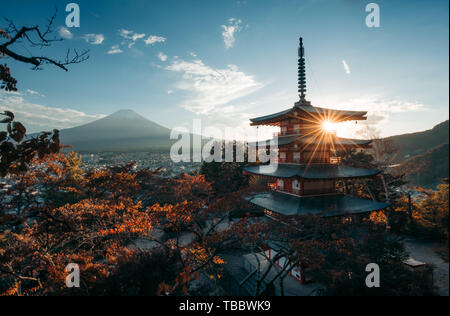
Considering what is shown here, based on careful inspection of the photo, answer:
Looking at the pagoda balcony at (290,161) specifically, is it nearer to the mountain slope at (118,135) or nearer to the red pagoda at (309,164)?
the red pagoda at (309,164)

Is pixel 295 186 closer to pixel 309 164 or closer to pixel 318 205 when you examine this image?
pixel 309 164

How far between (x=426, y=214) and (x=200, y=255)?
18.4m

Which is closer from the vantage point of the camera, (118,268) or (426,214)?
(118,268)

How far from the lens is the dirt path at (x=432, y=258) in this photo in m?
10.1

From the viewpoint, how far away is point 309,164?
1262cm

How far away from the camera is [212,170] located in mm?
27547

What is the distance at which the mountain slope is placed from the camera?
86.5 meters

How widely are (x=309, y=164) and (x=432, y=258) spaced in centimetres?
1122

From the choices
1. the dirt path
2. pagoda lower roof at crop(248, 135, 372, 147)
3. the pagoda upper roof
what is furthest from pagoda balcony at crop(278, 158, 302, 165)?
the dirt path

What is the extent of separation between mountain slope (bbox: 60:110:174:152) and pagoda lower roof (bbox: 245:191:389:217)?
87014 millimetres

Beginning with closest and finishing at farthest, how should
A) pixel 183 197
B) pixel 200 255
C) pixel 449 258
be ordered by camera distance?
pixel 449 258, pixel 200 255, pixel 183 197
